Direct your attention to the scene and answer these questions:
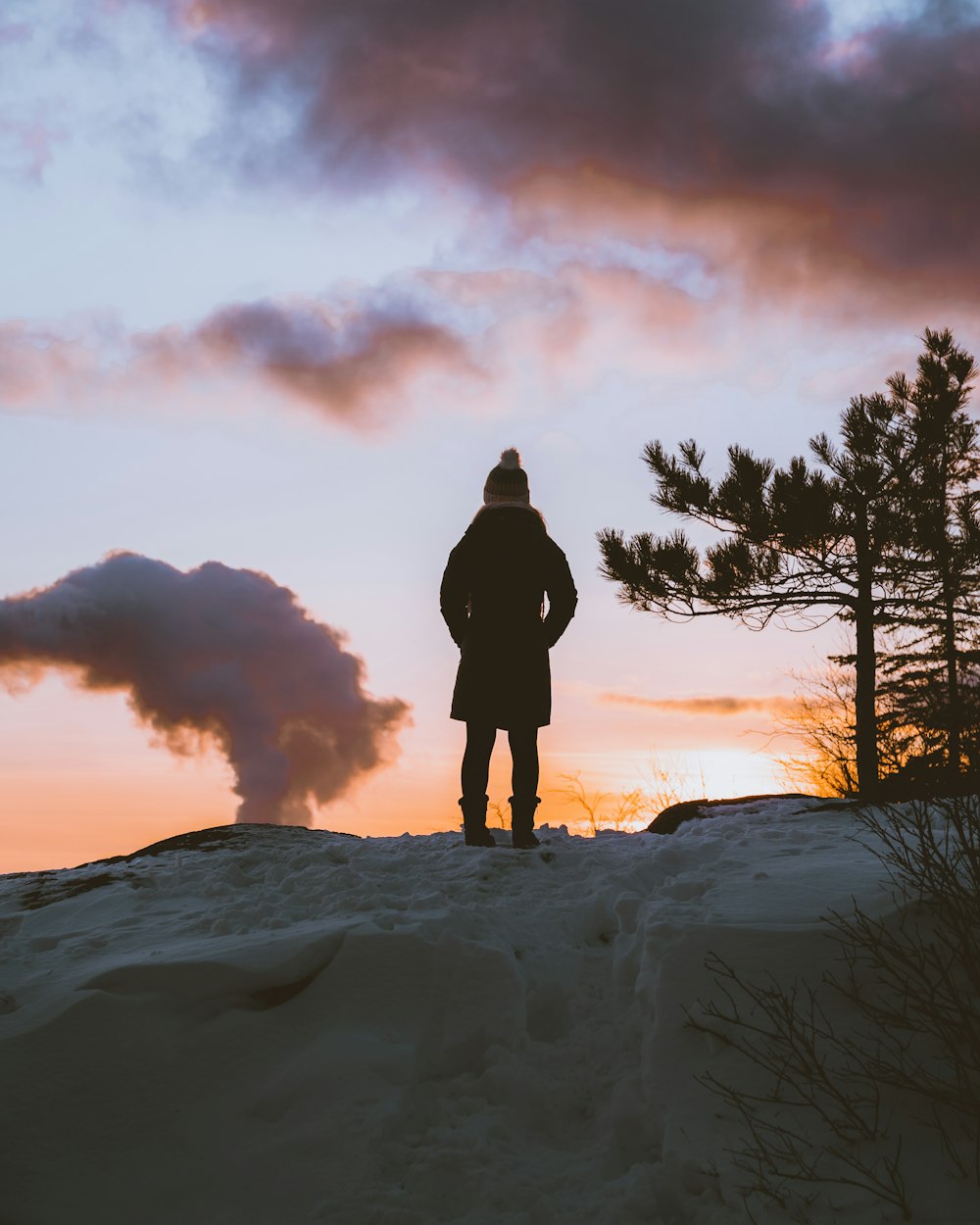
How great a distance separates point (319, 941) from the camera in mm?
4324

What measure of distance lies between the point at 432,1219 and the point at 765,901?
198cm

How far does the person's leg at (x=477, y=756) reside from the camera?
6035 mm

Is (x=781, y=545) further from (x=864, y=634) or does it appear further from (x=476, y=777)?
(x=476, y=777)

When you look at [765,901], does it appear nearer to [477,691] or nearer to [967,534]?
[477,691]

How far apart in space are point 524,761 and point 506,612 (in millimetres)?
935

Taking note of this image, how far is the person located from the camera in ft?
19.7

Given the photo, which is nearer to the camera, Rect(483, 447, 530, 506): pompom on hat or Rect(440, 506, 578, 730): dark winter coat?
Rect(440, 506, 578, 730): dark winter coat

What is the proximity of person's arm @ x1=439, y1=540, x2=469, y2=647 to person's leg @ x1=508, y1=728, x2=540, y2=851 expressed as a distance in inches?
29.1

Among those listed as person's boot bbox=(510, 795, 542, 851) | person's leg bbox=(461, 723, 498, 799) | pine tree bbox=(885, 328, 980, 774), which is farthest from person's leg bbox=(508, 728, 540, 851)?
pine tree bbox=(885, 328, 980, 774)

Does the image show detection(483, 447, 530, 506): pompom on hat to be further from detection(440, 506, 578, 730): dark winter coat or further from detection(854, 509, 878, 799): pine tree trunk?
detection(854, 509, 878, 799): pine tree trunk

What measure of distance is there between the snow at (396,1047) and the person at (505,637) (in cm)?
85

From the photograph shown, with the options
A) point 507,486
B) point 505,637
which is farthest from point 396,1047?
point 507,486

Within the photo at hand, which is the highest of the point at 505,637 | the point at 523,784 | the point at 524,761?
A: the point at 505,637

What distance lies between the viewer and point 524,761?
6.01m
